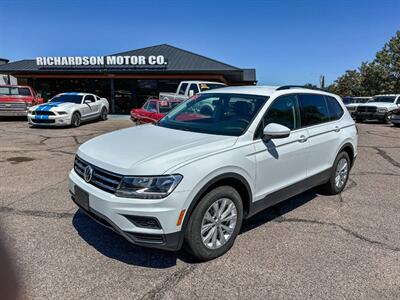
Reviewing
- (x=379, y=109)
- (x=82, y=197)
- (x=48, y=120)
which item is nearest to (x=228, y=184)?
(x=82, y=197)

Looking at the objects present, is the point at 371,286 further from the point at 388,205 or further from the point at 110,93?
the point at 110,93

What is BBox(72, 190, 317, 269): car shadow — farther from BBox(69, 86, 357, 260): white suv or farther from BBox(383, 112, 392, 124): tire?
BBox(383, 112, 392, 124): tire

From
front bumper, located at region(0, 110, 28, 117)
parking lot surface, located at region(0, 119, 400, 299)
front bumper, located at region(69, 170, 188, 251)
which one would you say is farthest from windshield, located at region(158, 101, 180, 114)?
front bumper, located at region(69, 170, 188, 251)

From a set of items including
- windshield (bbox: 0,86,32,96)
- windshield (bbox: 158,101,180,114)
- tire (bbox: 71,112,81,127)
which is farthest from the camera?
windshield (bbox: 0,86,32,96)

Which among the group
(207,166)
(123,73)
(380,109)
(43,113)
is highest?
(123,73)

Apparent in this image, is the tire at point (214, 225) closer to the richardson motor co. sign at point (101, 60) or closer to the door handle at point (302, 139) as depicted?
the door handle at point (302, 139)

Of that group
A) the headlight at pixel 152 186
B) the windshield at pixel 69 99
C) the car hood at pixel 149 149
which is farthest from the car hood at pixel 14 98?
the headlight at pixel 152 186

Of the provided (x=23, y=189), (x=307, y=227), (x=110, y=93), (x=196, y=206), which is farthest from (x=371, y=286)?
(x=110, y=93)

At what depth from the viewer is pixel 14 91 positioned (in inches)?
663

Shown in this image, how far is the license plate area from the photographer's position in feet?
11.1

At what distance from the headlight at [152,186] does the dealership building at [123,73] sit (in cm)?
1800

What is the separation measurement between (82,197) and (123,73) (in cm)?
2028

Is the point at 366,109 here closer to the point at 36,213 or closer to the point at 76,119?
the point at 76,119

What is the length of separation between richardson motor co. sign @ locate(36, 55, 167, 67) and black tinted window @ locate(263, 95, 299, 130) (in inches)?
720
